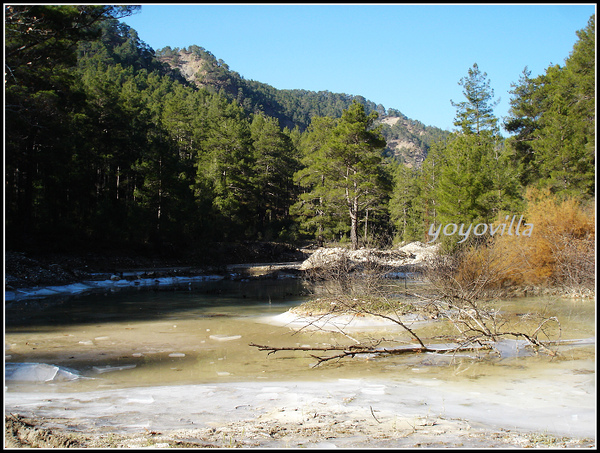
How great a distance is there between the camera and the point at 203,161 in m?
49.5

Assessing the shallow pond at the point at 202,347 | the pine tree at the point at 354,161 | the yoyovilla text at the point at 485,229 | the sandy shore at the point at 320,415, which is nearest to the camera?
the sandy shore at the point at 320,415

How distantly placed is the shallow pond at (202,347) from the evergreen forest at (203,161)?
927 cm

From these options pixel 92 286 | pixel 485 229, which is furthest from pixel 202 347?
pixel 485 229

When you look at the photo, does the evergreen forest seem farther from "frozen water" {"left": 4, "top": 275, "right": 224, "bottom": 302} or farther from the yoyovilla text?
"frozen water" {"left": 4, "top": 275, "right": 224, "bottom": 302}

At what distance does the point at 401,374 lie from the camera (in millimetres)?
8633

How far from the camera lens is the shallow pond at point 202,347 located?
8.66 m

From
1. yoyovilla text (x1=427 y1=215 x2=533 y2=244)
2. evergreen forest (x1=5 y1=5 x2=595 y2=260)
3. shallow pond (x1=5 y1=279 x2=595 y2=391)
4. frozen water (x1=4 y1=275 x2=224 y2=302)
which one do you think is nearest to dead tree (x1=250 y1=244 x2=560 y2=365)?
shallow pond (x1=5 y1=279 x2=595 y2=391)

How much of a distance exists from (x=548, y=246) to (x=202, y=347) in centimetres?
1577

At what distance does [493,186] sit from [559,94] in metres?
7.66

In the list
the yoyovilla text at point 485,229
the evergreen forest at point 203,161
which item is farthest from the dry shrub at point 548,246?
the evergreen forest at point 203,161

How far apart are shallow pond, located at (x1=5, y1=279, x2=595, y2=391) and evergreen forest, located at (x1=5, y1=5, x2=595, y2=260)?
30.4ft

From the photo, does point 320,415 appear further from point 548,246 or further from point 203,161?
point 203,161

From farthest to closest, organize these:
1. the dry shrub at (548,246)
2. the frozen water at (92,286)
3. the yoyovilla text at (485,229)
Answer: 1. the yoyovilla text at (485,229)
2. the frozen water at (92,286)
3. the dry shrub at (548,246)

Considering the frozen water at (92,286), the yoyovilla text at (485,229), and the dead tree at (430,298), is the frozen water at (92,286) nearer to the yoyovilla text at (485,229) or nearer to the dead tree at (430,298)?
the dead tree at (430,298)
